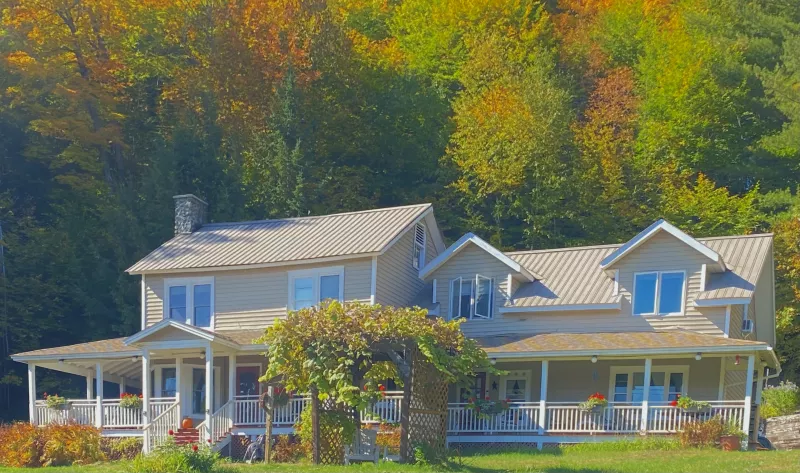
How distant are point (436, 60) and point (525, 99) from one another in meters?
10.9

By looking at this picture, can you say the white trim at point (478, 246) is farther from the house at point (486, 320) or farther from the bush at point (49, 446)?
the bush at point (49, 446)

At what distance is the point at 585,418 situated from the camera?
28.6 metres

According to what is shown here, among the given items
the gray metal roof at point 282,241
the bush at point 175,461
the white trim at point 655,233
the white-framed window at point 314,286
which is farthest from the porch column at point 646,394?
the bush at point 175,461

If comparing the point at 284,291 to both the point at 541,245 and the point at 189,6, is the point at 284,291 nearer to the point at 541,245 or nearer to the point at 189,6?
the point at 541,245

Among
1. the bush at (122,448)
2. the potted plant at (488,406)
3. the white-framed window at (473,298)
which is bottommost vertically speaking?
the bush at (122,448)

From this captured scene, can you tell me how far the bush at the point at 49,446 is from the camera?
28641 millimetres

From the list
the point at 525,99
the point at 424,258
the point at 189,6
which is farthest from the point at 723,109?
the point at 189,6

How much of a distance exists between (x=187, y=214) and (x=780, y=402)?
2092 centimetres

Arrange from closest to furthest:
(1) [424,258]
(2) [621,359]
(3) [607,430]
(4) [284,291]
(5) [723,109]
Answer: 1. (3) [607,430]
2. (2) [621,359]
3. (4) [284,291]
4. (1) [424,258]
5. (5) [723,109]

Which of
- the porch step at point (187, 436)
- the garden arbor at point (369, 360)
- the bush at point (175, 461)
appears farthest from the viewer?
the porch step at point (187, 436)

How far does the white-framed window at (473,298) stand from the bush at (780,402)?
1046 cm

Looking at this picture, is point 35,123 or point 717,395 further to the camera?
point 35,123

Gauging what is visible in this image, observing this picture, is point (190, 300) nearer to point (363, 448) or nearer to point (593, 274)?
point (363, 448)

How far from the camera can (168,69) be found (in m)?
51.3
